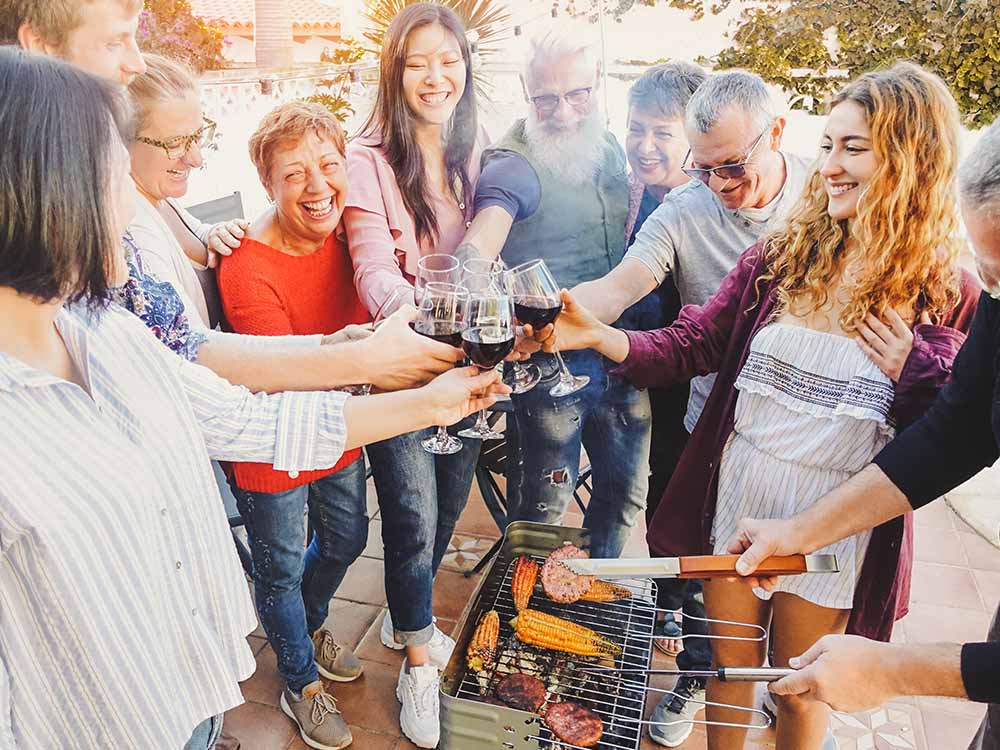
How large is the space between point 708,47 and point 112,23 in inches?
94.5

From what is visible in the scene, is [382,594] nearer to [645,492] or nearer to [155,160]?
[645,492]

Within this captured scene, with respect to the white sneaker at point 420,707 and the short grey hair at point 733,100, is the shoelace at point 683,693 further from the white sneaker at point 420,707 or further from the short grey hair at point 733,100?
the short grey hair at point 733,100

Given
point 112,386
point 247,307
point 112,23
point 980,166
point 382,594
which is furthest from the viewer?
point 382,594

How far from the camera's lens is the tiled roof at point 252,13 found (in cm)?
257

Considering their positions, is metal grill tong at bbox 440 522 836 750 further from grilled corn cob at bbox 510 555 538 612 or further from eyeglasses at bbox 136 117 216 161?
eyeglasses at bbox 136 117 216 161

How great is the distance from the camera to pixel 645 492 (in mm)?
2580

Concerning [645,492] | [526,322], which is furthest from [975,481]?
[526,322]

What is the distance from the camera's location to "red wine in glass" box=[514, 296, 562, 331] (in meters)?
1.69

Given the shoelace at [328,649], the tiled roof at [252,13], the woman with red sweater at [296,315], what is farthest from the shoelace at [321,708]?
the tiled roof at [252,13]

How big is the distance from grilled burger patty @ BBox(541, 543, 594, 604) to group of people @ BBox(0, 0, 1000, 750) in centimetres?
35

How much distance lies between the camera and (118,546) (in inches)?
44.6

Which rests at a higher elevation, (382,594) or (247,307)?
(247,307)

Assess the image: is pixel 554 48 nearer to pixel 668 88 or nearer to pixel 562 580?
pixel 668 88

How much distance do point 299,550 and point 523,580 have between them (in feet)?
2.47
